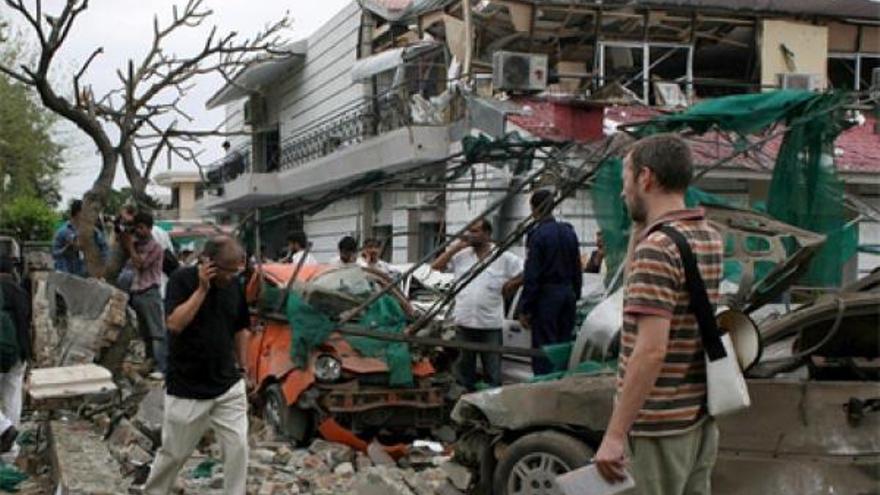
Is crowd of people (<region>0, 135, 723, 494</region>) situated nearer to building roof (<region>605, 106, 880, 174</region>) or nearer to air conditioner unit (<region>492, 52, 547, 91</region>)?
building roof (<region>605, 106, 880, 174</region>)

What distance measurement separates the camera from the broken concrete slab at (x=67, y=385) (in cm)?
973

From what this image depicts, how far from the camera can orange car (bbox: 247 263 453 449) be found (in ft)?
29.1

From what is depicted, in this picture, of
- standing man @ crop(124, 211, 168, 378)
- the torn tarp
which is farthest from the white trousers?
the torn tarp

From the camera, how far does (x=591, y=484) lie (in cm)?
342

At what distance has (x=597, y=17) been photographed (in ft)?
63.3

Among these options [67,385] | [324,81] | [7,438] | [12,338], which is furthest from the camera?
[324,81]

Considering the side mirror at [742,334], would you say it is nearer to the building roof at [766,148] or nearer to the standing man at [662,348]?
the standing man at [662,348]

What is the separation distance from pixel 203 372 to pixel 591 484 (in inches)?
139

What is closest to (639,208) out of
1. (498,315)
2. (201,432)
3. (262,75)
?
(201,432)

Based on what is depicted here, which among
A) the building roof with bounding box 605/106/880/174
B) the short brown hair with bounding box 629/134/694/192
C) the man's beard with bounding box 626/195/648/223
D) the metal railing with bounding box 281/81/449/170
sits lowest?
the man's beard with bounding box 626/195/648/223

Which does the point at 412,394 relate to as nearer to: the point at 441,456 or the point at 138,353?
the point at 441,456

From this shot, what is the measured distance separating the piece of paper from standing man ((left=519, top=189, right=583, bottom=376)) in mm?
5530

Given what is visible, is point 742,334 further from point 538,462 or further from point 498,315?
point 498,315

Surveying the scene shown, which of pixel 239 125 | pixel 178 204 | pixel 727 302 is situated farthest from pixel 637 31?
pixel 178 204
